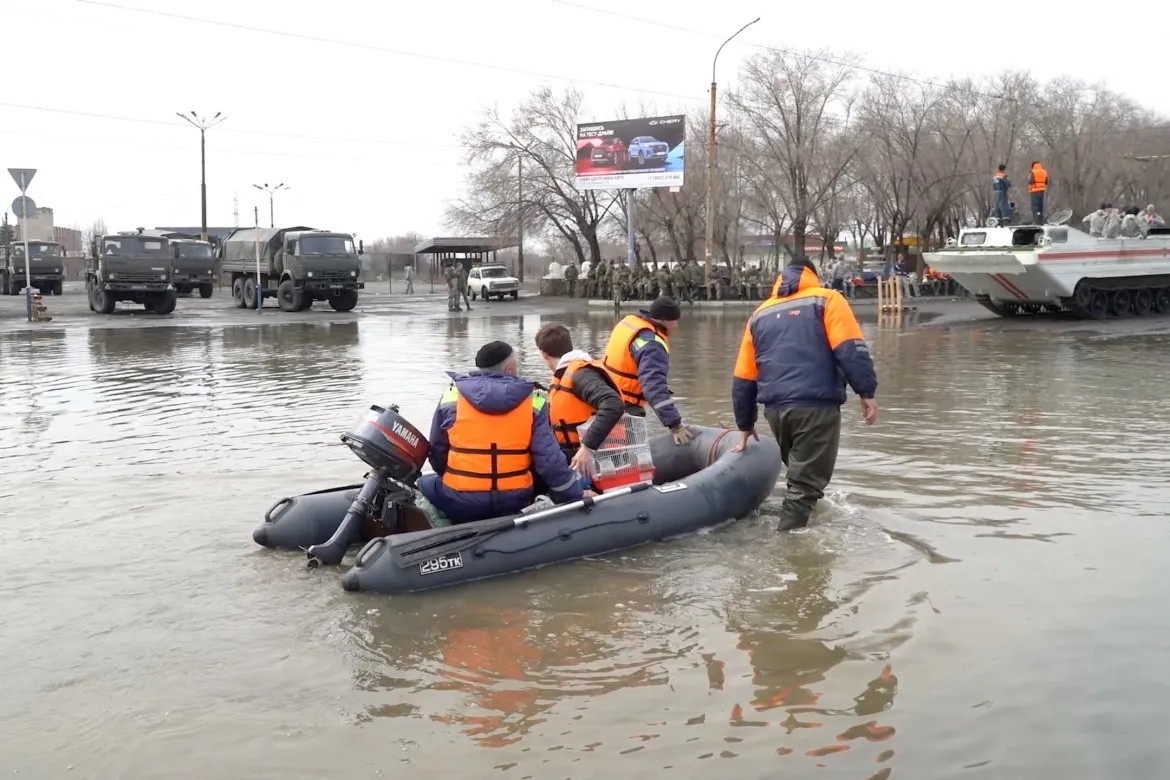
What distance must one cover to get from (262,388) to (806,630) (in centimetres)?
1068

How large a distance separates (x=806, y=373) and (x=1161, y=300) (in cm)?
2341

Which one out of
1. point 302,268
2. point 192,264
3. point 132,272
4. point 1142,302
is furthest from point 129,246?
point 1142,302

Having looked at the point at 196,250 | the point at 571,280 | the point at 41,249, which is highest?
the point at 41,249

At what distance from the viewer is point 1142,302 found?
1033 inches

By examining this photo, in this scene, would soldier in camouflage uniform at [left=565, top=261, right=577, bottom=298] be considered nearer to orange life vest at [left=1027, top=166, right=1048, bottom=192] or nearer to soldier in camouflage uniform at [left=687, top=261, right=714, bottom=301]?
soldier in camouflage uniform at [left=687, top=261, right=714, bottom=301]

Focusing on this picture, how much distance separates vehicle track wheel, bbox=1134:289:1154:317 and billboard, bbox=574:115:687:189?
56.2ft

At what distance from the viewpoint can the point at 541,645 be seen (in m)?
5.23

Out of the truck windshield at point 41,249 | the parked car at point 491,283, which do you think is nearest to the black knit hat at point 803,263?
the parked car at point 491,283

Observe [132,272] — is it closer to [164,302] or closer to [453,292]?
[164,302]

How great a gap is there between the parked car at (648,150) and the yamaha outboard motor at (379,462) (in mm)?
34666

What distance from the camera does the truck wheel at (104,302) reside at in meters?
31.0

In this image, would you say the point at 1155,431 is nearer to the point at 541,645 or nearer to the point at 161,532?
the point at 541,645

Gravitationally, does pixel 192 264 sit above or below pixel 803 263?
above

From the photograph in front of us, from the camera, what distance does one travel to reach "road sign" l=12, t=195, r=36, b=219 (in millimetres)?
23922
